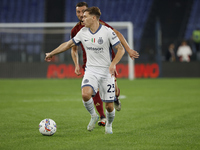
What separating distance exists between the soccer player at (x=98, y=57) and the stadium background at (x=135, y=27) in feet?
51.5

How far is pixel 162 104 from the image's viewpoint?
9.38 meters

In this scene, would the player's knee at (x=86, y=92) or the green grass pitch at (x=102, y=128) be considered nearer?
the green grass pitch at (x=102, y=128)

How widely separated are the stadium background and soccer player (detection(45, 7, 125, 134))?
15.7 metres

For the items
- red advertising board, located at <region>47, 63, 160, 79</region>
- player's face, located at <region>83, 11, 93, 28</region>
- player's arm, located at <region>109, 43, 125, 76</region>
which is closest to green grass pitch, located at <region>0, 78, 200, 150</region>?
player's arm, located at <region>109, 43, 125, 76</region>

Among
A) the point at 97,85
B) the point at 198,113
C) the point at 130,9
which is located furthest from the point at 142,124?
the point at 130,9

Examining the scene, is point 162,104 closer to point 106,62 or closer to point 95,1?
point 106,62

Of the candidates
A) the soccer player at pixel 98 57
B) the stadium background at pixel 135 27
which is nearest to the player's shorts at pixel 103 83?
the soccer player at pixel 98 57

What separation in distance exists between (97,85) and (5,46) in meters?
17.1

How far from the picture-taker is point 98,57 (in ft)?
17.7

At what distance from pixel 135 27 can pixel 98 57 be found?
22101 mm

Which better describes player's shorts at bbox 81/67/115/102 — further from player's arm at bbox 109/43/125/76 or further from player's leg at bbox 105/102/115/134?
player's arm at bbox 109/43/125/76

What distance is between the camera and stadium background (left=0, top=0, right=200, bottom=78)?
21.3 metres

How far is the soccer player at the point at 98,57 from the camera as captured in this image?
5270 millimetres

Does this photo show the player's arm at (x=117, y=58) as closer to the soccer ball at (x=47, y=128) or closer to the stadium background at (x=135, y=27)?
the soccer ball at (x=47, y=128)
